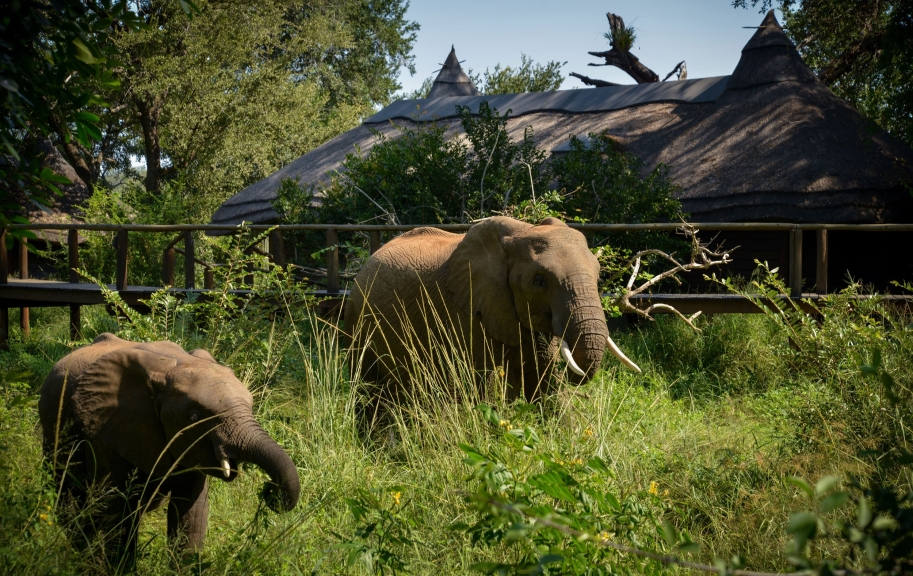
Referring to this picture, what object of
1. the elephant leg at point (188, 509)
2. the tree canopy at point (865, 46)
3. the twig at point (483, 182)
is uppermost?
the tree canopy at point (865, 46)

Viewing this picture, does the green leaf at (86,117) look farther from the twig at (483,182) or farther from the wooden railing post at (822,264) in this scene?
the wooden railing post at (822,264)

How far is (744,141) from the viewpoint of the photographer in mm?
13617

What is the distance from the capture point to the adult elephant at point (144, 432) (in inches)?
131

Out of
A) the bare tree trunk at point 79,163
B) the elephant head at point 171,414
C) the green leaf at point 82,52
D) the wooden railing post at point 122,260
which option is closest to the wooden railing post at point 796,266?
the elephant head at point 171,414

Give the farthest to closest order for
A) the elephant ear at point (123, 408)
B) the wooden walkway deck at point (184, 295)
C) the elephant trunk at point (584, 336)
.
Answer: the wooden walkway deck at point (184, 295)
the elephant trunk at point (584, 336)
the elephant ear at point (123, 408)

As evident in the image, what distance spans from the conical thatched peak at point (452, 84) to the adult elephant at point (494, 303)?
43.8ft

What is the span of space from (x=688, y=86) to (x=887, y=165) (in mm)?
4515

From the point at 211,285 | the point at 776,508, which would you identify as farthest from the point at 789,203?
the point at 776,508

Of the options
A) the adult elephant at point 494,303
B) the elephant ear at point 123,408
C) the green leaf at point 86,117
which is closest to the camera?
the green leaf at point 86,117

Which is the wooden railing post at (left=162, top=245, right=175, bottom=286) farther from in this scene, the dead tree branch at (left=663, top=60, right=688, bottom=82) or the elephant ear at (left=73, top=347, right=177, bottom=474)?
the dead tree branch at (left=663, top=60, right=688, bottom=82)

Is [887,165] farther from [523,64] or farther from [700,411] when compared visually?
[523,64]

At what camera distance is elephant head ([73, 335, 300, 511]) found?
329 centimetres

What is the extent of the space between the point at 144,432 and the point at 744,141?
12.0 m

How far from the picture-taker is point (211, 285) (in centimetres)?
1138
